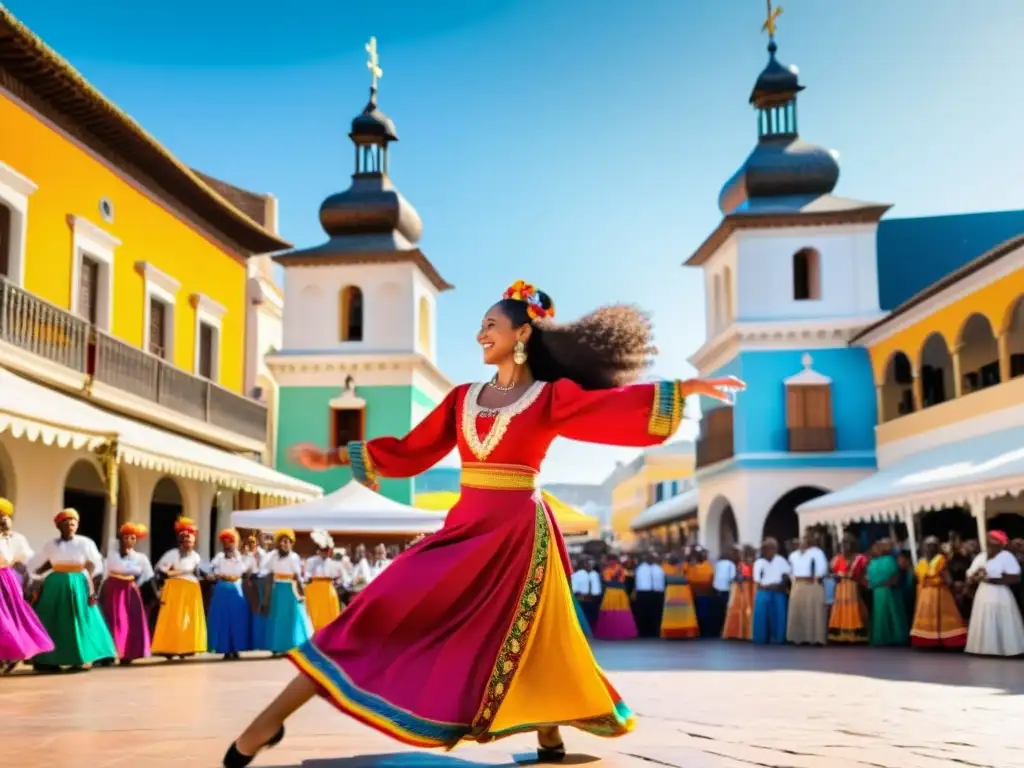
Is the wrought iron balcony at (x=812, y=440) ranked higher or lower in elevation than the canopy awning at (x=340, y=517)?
higher

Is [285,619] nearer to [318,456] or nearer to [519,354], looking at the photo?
[318,456]

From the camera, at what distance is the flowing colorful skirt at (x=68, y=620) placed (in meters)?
11.7

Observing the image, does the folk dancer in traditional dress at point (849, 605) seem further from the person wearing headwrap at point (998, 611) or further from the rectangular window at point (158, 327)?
the rectangular window at point (158, 327)

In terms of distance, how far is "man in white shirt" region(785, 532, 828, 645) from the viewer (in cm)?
1806

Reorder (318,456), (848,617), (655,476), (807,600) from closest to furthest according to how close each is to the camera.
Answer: (318,456) → (848,617) → (807,600) → (655,476)

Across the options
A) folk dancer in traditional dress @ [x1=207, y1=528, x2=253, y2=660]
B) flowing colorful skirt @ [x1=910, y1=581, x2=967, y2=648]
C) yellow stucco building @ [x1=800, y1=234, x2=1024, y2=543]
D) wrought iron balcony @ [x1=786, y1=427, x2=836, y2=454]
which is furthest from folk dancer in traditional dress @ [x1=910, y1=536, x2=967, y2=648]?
wrought iron balcony @ [x1=786, y1=427, x2=836, y2=454]

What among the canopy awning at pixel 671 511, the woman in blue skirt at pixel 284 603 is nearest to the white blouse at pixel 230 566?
the woman in blue skirt at pixel 284 603

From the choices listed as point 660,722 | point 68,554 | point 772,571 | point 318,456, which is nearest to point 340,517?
point 68,554

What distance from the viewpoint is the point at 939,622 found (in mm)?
15703

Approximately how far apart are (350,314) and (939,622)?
23.5 m

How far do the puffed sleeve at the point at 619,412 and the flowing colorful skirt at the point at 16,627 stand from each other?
24.4 ft

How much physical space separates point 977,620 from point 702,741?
A: 1010 centimetres

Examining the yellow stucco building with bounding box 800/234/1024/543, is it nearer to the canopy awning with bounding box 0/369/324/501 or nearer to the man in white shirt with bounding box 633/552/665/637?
the man in white shirt with bounding box 633/552/665/637

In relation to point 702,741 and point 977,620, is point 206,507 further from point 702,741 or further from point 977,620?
point 702,741
